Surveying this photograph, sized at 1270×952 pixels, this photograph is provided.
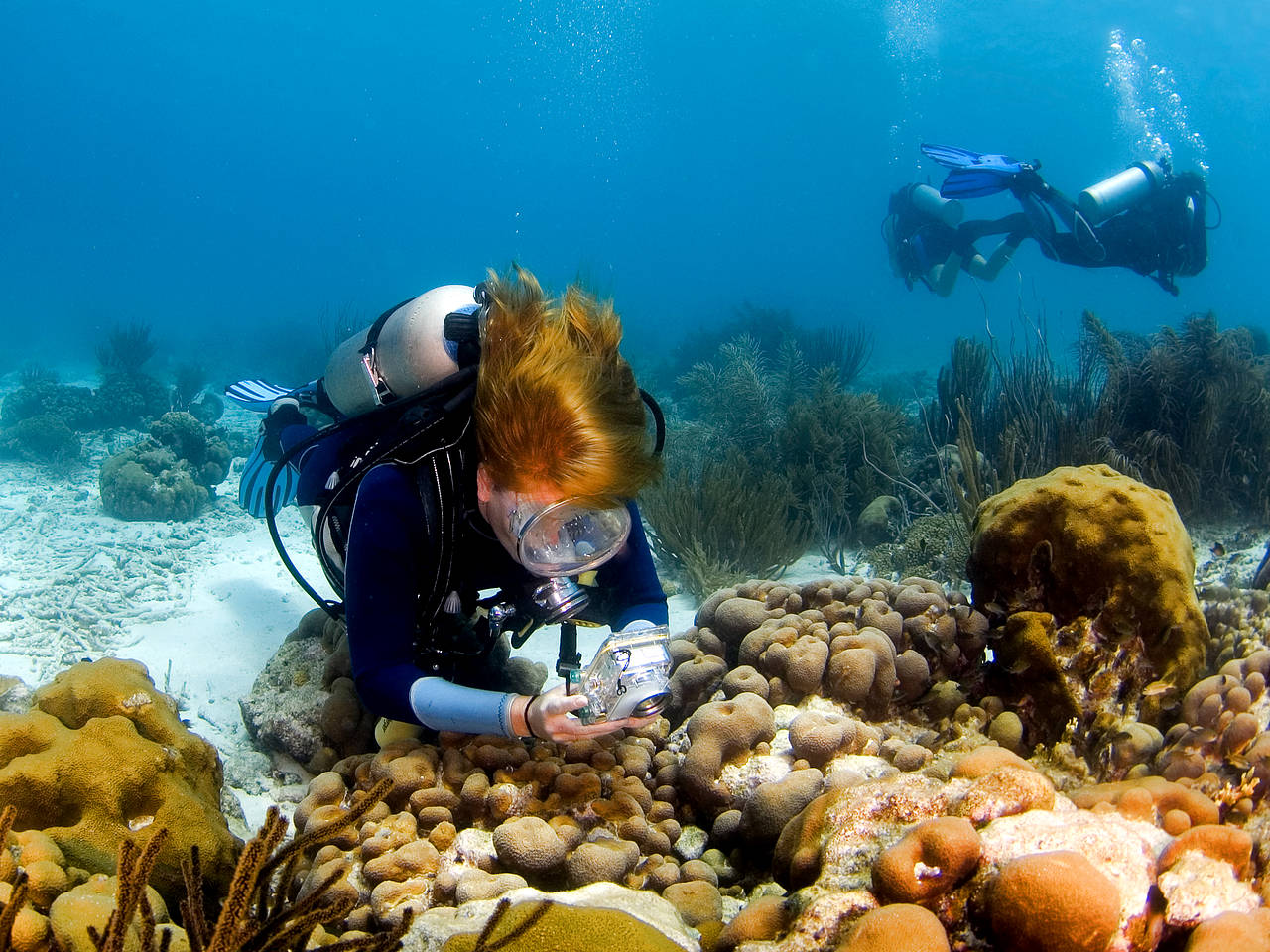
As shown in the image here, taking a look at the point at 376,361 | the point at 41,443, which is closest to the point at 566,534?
the point at 376,361

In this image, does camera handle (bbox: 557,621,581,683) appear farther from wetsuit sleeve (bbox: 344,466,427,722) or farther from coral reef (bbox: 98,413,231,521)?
coral reef (bbox: 98,413,231,521)

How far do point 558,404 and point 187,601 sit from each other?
4.94 meters

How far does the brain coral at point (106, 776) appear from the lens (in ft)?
6.59

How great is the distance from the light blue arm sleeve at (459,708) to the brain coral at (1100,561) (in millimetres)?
2296

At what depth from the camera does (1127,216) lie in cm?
1170

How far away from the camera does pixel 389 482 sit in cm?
221

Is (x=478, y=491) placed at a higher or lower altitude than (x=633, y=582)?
higher

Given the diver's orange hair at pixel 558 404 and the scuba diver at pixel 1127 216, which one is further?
the scuba diver at pixel 1127 216

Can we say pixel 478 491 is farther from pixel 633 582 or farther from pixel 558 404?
pixel 633 582

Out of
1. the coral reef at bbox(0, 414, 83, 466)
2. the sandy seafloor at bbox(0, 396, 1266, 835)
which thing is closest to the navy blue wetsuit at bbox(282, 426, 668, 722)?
the sandy seafloor at bbox(0, 396, 1266, 835)

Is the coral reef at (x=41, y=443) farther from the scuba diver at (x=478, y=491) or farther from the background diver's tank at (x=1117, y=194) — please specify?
the background diver's tank at (x=1117, y=194)

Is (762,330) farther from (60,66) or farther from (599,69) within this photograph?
(60,66)

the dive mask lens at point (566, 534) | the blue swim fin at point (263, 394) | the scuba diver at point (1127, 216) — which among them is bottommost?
the dive mask lens at point (566, 534)

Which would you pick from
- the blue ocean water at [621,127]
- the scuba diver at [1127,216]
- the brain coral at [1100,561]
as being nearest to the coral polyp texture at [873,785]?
the brain coral at [1100,561]
